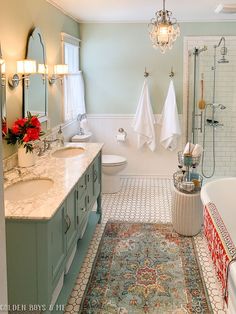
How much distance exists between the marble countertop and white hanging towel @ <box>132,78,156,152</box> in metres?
1.70

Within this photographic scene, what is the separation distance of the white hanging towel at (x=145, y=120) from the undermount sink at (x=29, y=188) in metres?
2.97

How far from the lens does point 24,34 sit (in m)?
3.16

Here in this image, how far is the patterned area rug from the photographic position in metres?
2.45

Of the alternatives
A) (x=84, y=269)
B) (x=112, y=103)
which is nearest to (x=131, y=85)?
(x=112, y=103)

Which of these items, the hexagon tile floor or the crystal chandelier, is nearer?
the hexagon tile floor

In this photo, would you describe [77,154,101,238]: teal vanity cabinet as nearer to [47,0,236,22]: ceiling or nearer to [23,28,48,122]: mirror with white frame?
[23,28,48,122]: mirror with white frame

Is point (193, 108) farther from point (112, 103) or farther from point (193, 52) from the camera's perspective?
point (112, 103)

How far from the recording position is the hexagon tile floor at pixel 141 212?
2.59 meters

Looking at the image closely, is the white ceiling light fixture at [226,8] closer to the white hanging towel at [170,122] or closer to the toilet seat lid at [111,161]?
the white hanging towel at [170,122]

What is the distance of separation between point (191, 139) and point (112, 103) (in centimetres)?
135

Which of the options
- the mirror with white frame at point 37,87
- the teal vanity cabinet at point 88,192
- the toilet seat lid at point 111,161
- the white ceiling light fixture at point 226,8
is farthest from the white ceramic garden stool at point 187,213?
the white ceiling light fixture at point 226,8

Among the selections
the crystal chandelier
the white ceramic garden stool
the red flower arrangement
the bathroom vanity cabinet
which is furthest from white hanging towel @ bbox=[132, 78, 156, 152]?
the bathroom vanity cabinet

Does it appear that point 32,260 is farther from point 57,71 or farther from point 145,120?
point 145,120

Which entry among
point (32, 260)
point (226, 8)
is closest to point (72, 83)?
point (226, 8)
